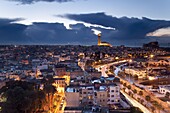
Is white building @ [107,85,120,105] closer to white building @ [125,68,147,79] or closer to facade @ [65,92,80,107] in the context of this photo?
facade @ [65,92,80,107]

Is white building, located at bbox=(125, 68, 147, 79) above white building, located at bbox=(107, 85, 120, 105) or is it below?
below

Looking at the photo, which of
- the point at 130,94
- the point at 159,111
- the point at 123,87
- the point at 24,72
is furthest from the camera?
the point at 24,72

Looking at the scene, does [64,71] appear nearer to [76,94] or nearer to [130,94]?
[130,94]

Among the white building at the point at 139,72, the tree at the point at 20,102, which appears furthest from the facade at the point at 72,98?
the white building at the point at 139,72

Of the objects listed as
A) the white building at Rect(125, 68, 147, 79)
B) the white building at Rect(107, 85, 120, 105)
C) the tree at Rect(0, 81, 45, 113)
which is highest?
the tree at Rect(0, 81, 45, 113)

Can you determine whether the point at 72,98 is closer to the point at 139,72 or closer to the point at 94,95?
the point at 94,95

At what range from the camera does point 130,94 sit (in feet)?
94.3

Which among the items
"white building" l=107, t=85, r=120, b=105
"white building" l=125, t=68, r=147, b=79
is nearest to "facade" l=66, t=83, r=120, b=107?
"white building" l=107, t=85, r=120, b=105

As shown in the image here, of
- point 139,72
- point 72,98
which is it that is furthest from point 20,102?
point 139,72

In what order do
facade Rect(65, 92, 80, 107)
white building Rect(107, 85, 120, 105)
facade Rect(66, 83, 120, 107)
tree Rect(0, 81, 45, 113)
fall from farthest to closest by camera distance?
white building Rect(107, 85, 120, 105), facade Rect(66, 83, 120, 107), facade Rect(65, 92, 80, 107), tree Rect(0, 81, 45, 113)

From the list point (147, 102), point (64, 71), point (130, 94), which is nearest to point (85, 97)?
point (147, 102)

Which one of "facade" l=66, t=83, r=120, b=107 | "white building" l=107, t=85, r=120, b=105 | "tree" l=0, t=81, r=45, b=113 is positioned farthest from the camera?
"white building" l=107, t=85, r=120, b=105

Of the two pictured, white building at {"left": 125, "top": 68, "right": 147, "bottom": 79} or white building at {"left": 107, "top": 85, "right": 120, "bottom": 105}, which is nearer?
white building at {"left": 107, "top": 85, "right": 120, "bottom": 105}

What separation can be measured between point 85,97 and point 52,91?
8.03 ft
